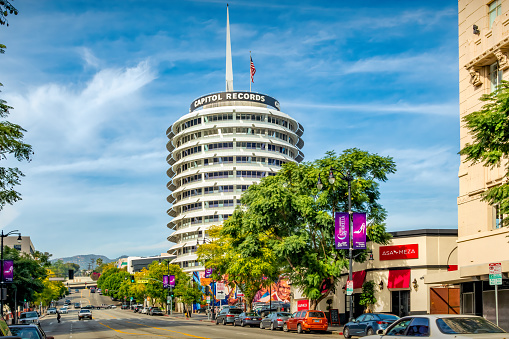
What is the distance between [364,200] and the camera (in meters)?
46.6

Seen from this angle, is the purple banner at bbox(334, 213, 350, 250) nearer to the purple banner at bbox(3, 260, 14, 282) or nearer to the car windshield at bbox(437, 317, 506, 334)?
the car windshield at bbox(437, 317, 506, 334)

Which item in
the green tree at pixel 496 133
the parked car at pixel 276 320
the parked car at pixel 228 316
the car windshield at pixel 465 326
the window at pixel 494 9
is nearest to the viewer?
the car windshield at pixel 465 326

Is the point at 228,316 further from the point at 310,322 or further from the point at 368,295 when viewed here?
the point at 310,322

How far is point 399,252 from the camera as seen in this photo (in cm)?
4853

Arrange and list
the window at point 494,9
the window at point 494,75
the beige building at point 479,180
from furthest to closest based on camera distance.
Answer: the window at point 494,75 → the window at point 494,9 → the beige building at point 479,180

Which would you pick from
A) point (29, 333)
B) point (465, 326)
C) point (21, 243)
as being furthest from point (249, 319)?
point (21, 243)

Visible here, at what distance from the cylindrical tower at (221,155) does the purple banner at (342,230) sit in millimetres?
87131

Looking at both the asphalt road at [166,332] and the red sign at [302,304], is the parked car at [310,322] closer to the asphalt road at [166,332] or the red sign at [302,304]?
the asphalt road at [166,332]

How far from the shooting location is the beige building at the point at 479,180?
3266 cm

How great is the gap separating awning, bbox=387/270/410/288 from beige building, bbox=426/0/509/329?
8.31 metres

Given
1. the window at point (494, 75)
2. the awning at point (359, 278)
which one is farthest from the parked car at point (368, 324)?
the awning at point (359, 278)

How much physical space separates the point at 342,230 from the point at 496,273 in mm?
14687

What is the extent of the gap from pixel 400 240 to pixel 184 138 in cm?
9174

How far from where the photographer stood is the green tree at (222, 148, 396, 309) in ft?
153
